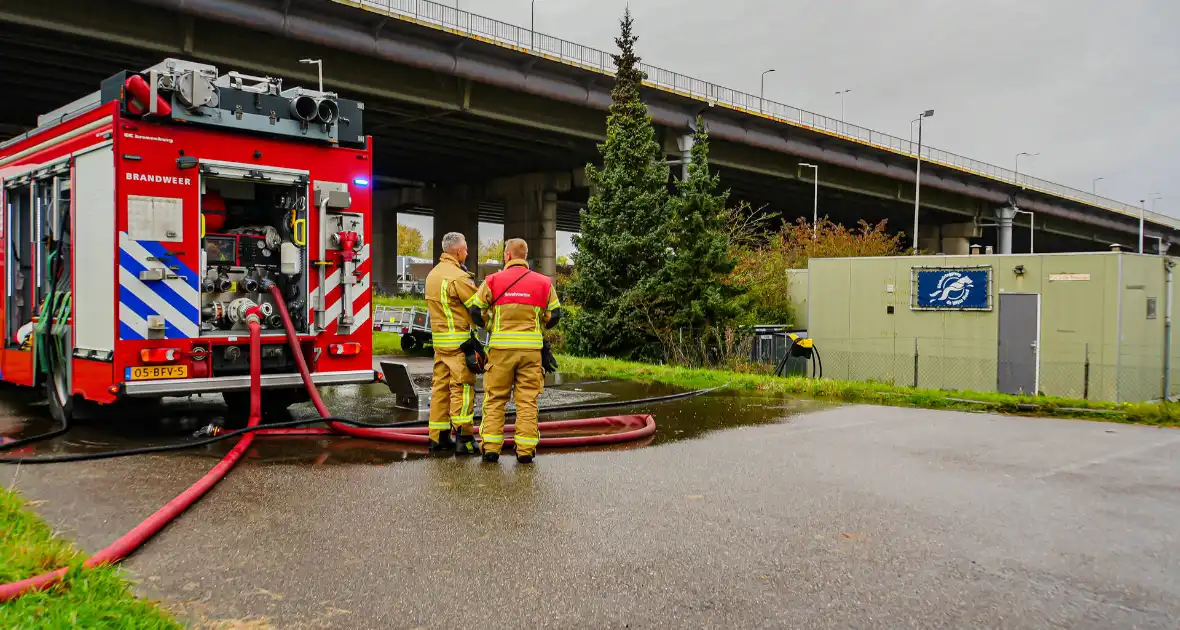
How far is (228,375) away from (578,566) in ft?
15.4

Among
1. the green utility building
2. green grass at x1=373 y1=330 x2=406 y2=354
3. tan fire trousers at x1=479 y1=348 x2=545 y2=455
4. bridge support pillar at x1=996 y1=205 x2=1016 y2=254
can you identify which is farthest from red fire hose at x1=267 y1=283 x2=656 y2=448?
bridge support pillar at x1=996 y1=205 x2=1016 y2=254

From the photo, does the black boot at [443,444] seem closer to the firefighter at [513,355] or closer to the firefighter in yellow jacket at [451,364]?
the firefighter in yellow jacket at [451,364]

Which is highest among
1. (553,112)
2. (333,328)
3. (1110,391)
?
(553,112)

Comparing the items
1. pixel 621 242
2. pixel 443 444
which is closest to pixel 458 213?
pixel 621 242

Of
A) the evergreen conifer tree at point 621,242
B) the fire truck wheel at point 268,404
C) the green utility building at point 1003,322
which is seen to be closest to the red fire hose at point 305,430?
the fire truck wheel at point 268,404

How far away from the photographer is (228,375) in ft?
25.6

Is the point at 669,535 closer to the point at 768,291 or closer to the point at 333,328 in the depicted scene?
the point at 333,328

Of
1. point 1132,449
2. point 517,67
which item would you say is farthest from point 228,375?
point 517,67

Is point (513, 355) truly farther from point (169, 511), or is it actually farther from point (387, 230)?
point (387, 230)

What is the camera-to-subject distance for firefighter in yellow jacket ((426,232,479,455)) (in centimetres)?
718

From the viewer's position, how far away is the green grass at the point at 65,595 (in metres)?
3.41

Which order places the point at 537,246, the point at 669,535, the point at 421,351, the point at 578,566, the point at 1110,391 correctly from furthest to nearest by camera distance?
1. the point at 537,246
2. the point at 421,351
3. the point at 1110,391
4. the point at 669,535
5. the point at 578,566

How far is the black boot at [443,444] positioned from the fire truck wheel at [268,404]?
80.6 inches

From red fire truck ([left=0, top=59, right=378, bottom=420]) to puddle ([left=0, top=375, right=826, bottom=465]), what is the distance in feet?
1.35
